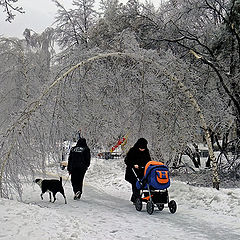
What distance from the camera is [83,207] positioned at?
9.70m

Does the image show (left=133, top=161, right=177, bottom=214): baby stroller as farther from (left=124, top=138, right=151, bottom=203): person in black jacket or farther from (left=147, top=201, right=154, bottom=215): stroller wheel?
(left=124, top=138, right=151, bottom=203): person in black jacket

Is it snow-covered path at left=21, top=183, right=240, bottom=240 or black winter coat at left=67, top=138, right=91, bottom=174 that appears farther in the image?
black winter coat at left=67, top=138, right=91, bottom=174

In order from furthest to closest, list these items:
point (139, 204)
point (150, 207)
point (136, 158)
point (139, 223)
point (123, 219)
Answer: point (136, 158) < point (139, 204) < point (150, 207) < point (123, 219) < point (139, 223)

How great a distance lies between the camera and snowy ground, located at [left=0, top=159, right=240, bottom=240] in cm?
645

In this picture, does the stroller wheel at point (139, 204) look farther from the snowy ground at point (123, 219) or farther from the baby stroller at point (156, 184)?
the baby stroller at point (156, 184)

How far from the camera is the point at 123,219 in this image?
27.2ft

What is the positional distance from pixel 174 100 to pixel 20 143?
17.0 ft

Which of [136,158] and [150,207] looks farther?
[136,158]

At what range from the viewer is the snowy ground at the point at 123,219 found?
6445mm

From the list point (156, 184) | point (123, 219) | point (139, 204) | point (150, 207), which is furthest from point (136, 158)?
point (123, 219)

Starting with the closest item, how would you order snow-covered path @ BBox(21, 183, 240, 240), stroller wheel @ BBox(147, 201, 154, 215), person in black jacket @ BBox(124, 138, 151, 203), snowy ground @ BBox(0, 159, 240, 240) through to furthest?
snowy ground @ BBox(0, 159, 240, 240)
snow-covered path @ BBox(21, 183, 240, 240)
stroller wheel @ BBox(147, 201, 154, 215)
person in black jacket @ BBox(124, 138, 151, 203)

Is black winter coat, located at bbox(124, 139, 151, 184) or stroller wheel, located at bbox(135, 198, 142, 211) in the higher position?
black winter coat, located at bbox(124, 139, 151, 184)

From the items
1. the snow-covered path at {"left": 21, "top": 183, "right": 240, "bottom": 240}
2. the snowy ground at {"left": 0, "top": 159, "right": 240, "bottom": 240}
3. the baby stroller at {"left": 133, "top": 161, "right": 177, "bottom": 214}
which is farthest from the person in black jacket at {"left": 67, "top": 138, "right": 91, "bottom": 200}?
the baby stroller at {"left": 133, "top": 161, "right": 177, "bottom": 214}

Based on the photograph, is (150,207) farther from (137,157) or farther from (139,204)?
(137,157)
